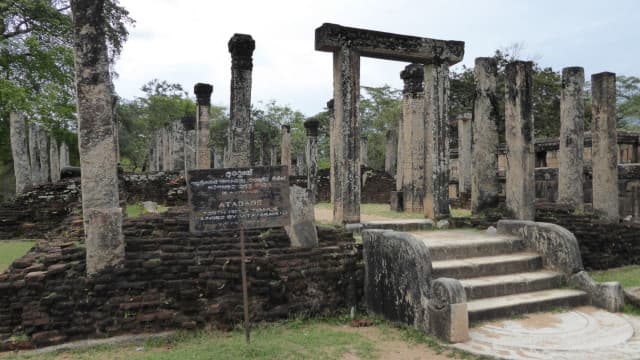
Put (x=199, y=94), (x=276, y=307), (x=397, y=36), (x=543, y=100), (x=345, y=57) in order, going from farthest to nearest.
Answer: (x=543, y=100), (x=199, y=94), (x=397, y=36), (x=345, y=57), (x=276, y=307)

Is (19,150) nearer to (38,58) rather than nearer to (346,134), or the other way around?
(38,58)

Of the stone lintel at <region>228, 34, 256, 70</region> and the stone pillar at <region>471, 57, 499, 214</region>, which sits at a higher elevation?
the stone lintel at <region>228, 34, 256, 70</region>

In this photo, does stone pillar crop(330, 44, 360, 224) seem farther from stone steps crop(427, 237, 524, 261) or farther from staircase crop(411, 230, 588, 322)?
stone steps crop(427, 237, 524, 261)

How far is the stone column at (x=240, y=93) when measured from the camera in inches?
334

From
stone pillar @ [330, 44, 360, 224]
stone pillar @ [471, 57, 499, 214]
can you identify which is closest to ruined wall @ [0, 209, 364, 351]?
stone pillar @ [330, 44, 360, 224]

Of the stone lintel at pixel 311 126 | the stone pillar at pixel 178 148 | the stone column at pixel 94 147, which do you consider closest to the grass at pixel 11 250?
the stone column at pixel 94 147

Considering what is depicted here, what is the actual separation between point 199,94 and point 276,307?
1133cm

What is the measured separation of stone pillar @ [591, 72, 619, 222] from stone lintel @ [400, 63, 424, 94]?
138 inches

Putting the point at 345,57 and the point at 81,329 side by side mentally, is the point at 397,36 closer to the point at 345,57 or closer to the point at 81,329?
the point at 345,57

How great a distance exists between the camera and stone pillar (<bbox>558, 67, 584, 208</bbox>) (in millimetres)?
10070

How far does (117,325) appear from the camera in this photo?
559cm

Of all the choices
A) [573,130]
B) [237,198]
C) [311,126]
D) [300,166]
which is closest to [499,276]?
[237,198]

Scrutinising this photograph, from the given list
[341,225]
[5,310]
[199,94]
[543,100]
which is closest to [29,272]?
[5,310]

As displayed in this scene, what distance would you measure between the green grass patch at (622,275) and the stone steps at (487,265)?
1.79m
